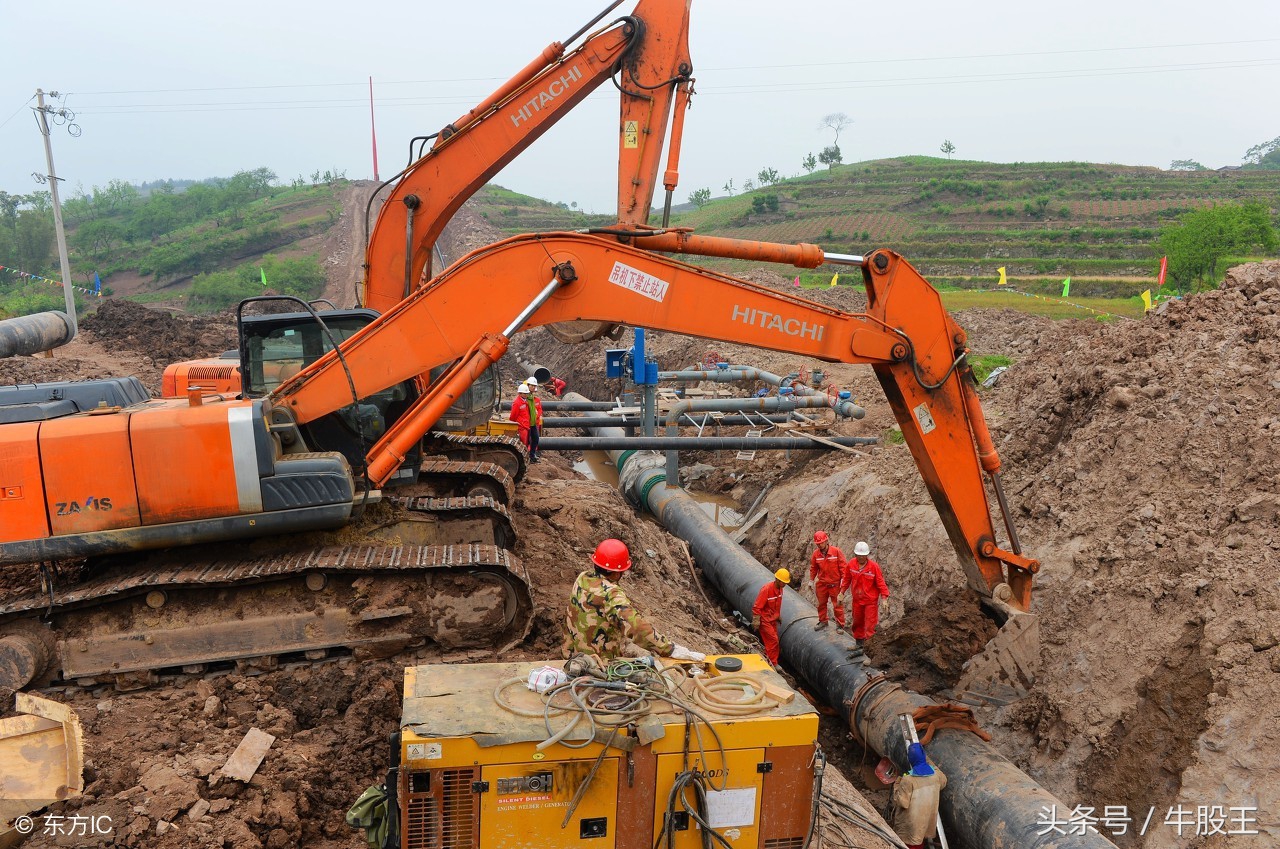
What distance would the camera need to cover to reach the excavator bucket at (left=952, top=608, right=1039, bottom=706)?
748cm

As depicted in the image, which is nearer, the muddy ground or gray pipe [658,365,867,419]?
the muddy ground

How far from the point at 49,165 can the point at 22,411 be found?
837 inches

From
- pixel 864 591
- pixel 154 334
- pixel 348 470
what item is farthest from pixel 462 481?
pixel 154 334

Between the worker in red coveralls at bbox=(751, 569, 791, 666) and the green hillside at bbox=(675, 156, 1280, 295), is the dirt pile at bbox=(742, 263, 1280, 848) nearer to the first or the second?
the worker in red coveralls at bbox=(751, 569, 791, 666)

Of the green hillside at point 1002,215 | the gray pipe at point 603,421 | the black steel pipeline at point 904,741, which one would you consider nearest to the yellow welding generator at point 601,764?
the black steel pipeline at point 904,741

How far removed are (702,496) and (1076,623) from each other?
31.7 ft

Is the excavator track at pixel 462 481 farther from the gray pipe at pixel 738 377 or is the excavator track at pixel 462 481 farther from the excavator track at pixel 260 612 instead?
the gray pipe at pixel 738 377

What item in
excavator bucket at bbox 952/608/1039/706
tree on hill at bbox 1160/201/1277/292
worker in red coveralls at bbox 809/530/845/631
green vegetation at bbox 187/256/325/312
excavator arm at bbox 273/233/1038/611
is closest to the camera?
excavator arm at bbox 273/233/1038/611

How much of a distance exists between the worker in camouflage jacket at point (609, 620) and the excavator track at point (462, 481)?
3.71 metres

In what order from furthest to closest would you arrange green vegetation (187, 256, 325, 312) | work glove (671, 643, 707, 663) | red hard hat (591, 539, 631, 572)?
1. green vegetation (187, 256, 325, 312)
2. red hard hat (591, 539, 631, 572)
3. work glove (671, 643, 707, 663)

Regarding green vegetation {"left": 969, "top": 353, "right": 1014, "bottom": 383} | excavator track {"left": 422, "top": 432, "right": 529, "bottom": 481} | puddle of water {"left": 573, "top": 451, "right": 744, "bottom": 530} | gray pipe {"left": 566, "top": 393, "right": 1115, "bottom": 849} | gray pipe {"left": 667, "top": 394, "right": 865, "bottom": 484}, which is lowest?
puddle of water {"left": 573, "top": 451, "right": 744, "bottom": 530}

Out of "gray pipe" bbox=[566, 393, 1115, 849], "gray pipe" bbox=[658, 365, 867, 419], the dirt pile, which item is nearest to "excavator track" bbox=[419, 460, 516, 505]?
"gray pipe" bbox=[566, 393, 1115, 849]

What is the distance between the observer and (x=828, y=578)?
895 cm

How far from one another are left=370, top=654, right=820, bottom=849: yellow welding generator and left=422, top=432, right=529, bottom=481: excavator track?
643cm
